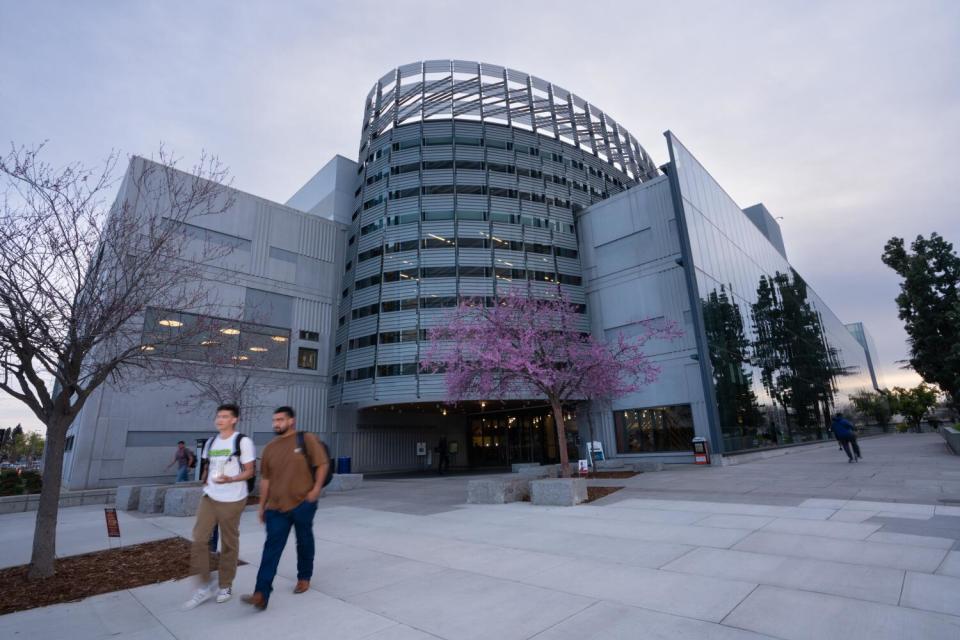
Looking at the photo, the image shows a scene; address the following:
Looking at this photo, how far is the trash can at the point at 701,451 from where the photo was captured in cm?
2076

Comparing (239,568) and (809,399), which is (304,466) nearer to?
(239,568)

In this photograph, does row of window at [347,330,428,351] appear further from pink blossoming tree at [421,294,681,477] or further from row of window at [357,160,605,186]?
row of window at [357,160,605,186]

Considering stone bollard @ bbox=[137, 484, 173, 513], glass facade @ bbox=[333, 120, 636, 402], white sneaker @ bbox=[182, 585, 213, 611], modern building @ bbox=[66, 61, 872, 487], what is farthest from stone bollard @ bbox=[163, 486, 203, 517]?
→ glass facade @ bbox=[333, 120, 636, 402]

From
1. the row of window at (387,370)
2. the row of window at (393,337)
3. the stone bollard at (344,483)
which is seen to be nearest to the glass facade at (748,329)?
the row of window at (393,337)

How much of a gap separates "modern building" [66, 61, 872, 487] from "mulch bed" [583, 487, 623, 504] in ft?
36.1

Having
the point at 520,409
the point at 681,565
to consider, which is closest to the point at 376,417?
the point at 520,409

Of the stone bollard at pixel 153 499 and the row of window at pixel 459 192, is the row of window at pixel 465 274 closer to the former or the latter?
the row of window at pixel 459 192

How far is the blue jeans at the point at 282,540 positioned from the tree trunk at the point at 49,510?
11.2 ft

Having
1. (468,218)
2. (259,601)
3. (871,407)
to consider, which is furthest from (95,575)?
(871,407)

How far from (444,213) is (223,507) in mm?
26794

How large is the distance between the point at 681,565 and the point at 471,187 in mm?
28729

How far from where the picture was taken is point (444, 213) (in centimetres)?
3003

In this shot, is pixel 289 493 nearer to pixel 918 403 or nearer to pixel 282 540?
pixel 282 540

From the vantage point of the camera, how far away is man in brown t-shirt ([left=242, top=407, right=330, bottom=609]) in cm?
448
